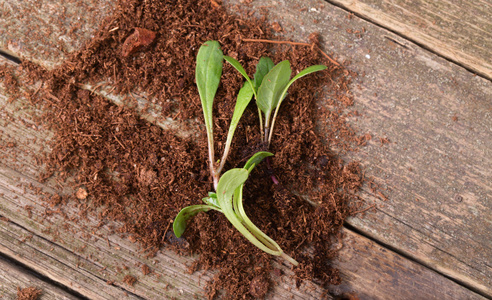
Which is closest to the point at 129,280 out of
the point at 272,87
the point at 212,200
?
the point at 212,200

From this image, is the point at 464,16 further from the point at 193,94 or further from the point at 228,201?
the point at 228,201

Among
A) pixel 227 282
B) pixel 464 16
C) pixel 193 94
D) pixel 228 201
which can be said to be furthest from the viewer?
pixel 464 16

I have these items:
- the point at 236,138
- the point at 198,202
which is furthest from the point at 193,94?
the point at 198,202

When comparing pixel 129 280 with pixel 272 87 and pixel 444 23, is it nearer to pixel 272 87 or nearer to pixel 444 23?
pixel 272 87

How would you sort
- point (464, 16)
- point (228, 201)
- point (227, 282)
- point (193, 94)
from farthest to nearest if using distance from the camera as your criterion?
point (464, 16), point (193, 94), point (227, 282), point (228, 201)

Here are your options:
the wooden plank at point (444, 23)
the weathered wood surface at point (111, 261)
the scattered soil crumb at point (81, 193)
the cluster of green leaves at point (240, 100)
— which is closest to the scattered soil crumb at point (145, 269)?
the weathered wood surface at point (111, 261)
